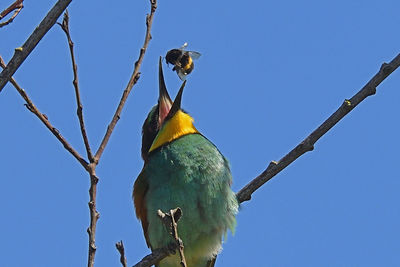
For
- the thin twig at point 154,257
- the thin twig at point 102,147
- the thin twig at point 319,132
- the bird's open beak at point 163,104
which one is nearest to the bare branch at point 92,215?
the thin twig at point 102,147

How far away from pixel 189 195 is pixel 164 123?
0.88m

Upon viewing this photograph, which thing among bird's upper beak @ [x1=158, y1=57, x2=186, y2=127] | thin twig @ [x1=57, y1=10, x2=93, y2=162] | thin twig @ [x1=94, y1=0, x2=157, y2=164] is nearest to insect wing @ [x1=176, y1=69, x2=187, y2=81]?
bird's upper beak @ [x1=158, y1=57, x2=186, y2=127]

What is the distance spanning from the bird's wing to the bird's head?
30cm

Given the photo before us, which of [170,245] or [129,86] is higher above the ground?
[129,86]

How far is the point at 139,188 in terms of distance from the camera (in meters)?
4.82

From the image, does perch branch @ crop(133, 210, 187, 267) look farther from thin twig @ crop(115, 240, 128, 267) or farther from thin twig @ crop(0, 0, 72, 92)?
thin twig @ crop(0, 0, 72, 92)

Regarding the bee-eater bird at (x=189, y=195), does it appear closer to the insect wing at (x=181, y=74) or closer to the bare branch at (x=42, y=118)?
the insect wing at (x=181, y=74)

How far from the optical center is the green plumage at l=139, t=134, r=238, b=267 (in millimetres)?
4496

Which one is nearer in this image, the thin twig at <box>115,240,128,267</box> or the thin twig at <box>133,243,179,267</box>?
the thin twig at <box>115,240,128,267</box>

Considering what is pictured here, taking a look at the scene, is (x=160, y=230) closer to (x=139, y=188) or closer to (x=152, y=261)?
(x=139, y=188)

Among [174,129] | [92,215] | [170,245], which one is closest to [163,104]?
[174,129]

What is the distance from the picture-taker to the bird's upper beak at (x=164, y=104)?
5.17 meters

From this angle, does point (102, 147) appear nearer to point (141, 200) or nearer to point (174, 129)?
point (141, 200)

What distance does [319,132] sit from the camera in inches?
126
